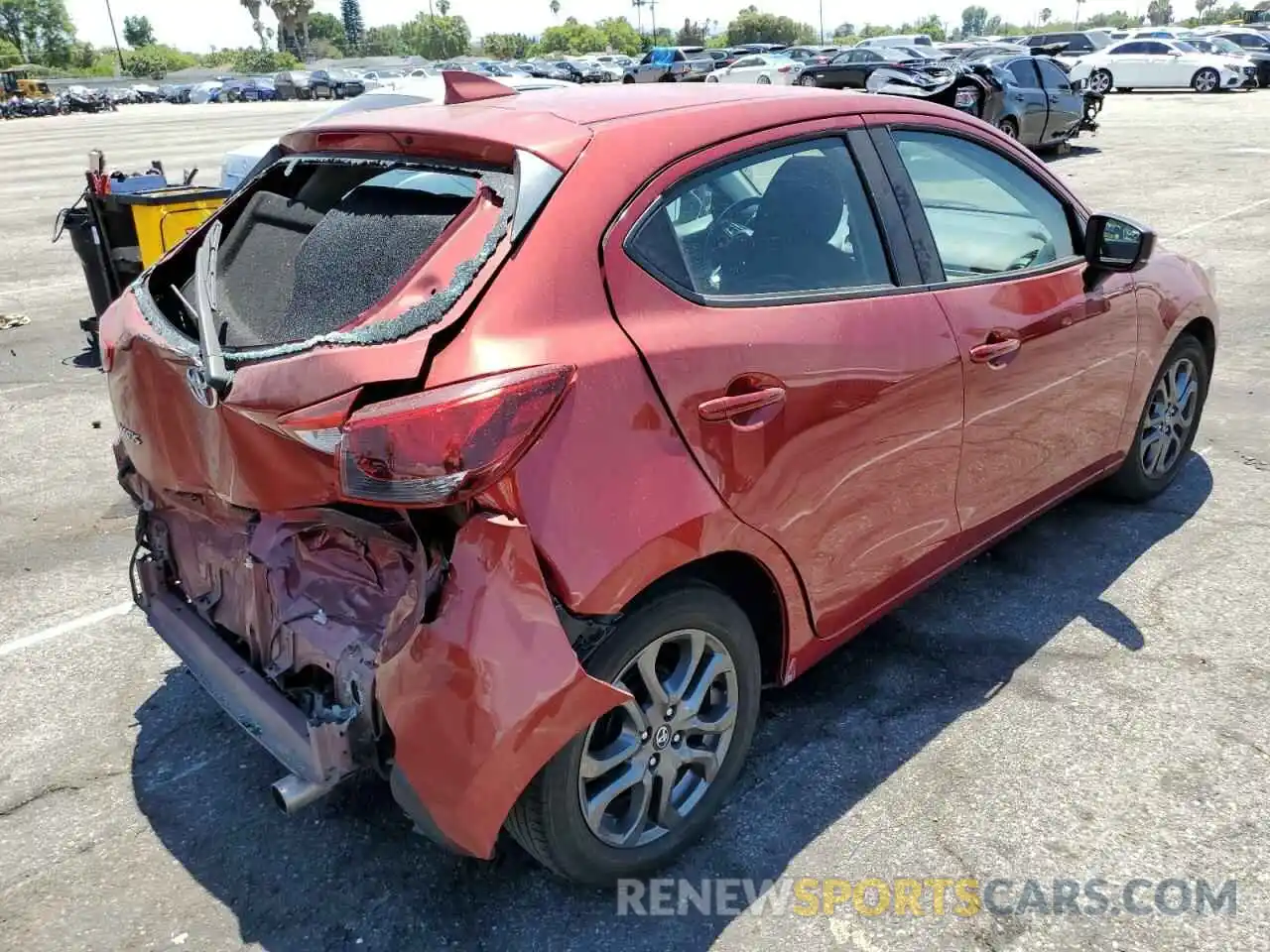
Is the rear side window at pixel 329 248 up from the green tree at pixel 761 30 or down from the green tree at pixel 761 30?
down

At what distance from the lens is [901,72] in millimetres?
19469

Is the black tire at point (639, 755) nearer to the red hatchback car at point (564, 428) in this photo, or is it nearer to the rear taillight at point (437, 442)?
the red hatchback car at point (564, 428)

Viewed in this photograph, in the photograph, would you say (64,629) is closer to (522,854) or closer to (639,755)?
(522,854)

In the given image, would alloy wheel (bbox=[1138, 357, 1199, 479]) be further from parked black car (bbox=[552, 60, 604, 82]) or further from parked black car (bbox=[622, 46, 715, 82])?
parked black car (bbox=[552, 60, 604, 82])

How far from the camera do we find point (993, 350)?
3.16 m

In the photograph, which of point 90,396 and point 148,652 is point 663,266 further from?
point 90,396

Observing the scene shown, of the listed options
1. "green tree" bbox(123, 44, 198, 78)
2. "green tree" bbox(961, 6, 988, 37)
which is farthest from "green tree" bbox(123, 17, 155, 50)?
"green tree" bbox(961, 6, 988, 37)

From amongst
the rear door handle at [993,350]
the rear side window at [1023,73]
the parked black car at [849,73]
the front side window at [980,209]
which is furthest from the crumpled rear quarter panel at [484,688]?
the rear side window at [1023,73]

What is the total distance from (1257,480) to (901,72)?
54.3ft

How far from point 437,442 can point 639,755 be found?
1.00 metres

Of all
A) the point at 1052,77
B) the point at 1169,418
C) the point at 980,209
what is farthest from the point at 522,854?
the point at 1052,77

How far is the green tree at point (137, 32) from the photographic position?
14825 cm

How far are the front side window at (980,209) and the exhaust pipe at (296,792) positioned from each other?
2.26 metres

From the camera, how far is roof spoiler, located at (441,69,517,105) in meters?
2.99
